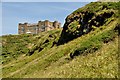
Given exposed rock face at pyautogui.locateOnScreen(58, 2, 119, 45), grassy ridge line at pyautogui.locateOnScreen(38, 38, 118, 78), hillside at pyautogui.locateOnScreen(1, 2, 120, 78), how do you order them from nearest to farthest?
grassy ridge line at pyautogui.locateOnScreen(38, 38, 118, 78) < hillside at pyautogui.locateOnScreen(1, 2, 120, 78) < exposed rock face at pyautogui.locateOnScreen(58, 2, 119, 45)

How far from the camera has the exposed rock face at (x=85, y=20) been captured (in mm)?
49594

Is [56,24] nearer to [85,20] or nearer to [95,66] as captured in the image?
[85,20]

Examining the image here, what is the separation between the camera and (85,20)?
55.2 m

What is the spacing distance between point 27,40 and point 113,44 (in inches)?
4700

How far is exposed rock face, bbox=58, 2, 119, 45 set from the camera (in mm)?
49594

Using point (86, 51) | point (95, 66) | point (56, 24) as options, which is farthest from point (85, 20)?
point (56, 24)

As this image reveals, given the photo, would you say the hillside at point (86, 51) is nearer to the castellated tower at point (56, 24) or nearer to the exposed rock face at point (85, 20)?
the exposed rock face at point (85, 20)

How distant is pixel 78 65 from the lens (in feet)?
105

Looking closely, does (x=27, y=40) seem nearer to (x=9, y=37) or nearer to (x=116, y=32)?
(x=9, y=37)

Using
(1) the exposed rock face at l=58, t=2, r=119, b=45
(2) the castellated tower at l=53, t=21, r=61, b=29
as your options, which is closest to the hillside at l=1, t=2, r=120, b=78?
(1) the exposed rock face at l=58, t=2, r=119, b=45

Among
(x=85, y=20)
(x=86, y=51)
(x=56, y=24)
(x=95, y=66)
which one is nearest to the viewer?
(x=95, y=66)

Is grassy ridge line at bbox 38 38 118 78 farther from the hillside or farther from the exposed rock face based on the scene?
the exposed rock face

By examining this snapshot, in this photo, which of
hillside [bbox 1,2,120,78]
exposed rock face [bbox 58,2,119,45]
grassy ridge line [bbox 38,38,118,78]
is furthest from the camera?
exposed rock face [bbox 58,2,119,45]

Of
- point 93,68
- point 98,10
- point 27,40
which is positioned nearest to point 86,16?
point 98,10
